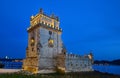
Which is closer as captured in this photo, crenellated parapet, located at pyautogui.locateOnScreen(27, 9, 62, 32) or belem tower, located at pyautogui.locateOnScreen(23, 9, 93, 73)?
belem tower, located at pyautogui.locateOnScreen(23, 9, 93, 73)

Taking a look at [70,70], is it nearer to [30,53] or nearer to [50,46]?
[50,46]

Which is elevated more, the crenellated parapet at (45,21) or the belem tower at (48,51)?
the crenellated parapet at (45,21)

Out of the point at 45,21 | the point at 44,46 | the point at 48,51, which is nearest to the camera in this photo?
the point at 44,46

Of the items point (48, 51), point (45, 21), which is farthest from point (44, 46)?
point (45, 21)

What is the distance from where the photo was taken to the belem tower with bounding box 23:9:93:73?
161 feet

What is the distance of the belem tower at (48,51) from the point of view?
49.1m

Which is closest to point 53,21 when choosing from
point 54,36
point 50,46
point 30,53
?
point 54,36

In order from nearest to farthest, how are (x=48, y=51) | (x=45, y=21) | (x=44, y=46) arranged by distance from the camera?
(x=44, y=46) → (x=48, y=51) → (x=45, y=21)

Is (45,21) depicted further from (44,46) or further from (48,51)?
(48,51)

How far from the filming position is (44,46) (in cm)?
5078

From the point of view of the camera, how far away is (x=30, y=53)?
2110 inches

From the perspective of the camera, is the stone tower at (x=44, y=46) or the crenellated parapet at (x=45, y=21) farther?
the crenellated parapet at (x=45, y=21)

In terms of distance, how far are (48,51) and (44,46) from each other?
6.44 ft

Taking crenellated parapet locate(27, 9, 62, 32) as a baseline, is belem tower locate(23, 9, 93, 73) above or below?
below
